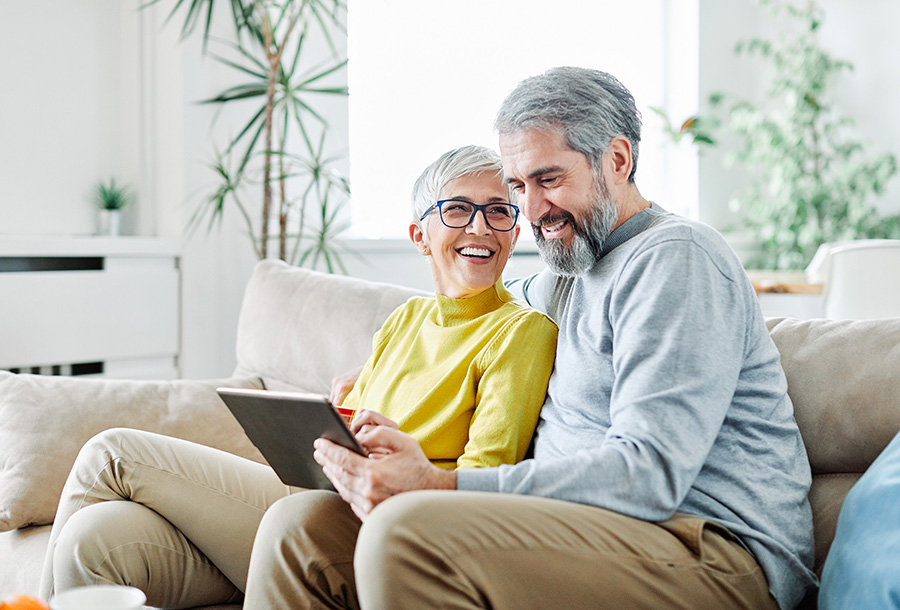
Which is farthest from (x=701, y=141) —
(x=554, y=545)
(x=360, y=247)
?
(x=554, y=545)

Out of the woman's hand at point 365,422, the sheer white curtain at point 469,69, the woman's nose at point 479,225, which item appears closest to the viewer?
the woman's hand at point 365,422

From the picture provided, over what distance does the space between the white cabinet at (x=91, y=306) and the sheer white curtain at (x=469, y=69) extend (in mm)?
1034

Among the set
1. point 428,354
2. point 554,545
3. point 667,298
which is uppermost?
point 667,298

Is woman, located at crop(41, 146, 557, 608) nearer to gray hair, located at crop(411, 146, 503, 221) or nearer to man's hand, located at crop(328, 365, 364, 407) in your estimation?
gray hair, located at crop(411, 146, 503, 221)

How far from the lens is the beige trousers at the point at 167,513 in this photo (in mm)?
1517

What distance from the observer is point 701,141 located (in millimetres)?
4910

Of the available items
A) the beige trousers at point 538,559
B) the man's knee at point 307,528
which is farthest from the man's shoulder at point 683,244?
the man's knee at point 307,528

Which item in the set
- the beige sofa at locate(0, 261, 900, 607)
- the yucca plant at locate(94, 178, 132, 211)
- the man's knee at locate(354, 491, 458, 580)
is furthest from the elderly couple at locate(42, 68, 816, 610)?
the yucca plant at locate(94, 178, 132, 211)

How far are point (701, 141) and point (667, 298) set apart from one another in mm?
3985

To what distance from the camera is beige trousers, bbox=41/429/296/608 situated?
1.52 meters

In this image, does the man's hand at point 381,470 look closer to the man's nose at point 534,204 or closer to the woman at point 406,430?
the woman at point 406,430

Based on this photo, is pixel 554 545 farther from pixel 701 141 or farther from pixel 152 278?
pixel 701 141

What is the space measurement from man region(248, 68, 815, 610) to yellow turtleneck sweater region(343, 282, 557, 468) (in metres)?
0.06

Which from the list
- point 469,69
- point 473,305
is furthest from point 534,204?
point 469,69
